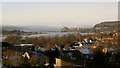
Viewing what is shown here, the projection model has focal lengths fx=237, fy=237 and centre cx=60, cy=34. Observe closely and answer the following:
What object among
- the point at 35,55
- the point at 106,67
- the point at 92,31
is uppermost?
the point at 92,31

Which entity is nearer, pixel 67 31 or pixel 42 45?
pixel 42 45

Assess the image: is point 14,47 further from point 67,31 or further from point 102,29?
point 102,29

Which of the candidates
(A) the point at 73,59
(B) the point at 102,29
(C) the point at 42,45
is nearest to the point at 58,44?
(C) the point at 42,45

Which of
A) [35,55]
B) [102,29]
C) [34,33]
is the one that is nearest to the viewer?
[35,55]

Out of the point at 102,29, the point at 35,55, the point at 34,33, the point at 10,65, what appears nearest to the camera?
the point at 10,65

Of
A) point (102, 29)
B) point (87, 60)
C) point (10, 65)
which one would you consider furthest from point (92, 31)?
point (10, 65)

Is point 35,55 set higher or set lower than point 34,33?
Answer: lower

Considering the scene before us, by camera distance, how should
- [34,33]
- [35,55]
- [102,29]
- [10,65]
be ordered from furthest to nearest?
[102,29], [34,33], [35,55], [10,65]

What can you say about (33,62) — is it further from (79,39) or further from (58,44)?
(79,39)

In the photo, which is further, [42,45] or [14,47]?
[42,45]
